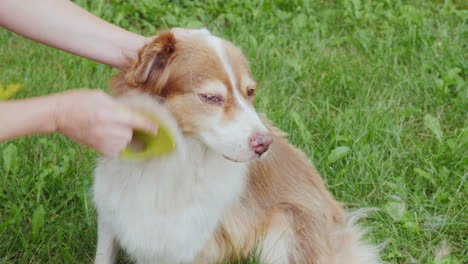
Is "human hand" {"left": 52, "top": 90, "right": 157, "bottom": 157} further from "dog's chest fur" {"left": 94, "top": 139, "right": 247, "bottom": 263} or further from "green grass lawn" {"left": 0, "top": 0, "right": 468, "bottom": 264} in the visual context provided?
"green grass lawn" {"left": 0, "top": 0, "right": 468, "bottom": 264}

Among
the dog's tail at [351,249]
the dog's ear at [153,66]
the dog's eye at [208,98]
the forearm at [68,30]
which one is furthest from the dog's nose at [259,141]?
the dog's tail at [351,249]

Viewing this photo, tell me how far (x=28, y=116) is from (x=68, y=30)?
778 mm

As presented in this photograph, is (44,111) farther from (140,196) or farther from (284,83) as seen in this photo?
(284,83)

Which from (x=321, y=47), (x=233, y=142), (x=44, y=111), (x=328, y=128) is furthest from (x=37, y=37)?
(x=321, y=47)

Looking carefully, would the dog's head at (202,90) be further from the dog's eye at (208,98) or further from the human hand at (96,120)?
the human hand at (96,120)

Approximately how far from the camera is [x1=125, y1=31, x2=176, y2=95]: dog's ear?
212 centimetres

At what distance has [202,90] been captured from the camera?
213 centimetres

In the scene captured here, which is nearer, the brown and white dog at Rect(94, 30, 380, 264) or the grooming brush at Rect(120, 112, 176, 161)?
the grooming brush at Rect(120, 112, 176, 161)

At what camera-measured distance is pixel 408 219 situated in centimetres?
281

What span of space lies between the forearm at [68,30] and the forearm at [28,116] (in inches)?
24.8

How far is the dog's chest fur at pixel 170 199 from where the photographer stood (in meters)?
2.24

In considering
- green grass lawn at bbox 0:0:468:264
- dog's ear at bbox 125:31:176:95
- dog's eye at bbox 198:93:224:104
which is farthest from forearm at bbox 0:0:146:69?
green grass lawn at bbox 0:0:468:264

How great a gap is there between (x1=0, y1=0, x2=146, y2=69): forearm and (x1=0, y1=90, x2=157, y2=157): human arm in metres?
0.63

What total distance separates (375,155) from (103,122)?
74.5 inches
